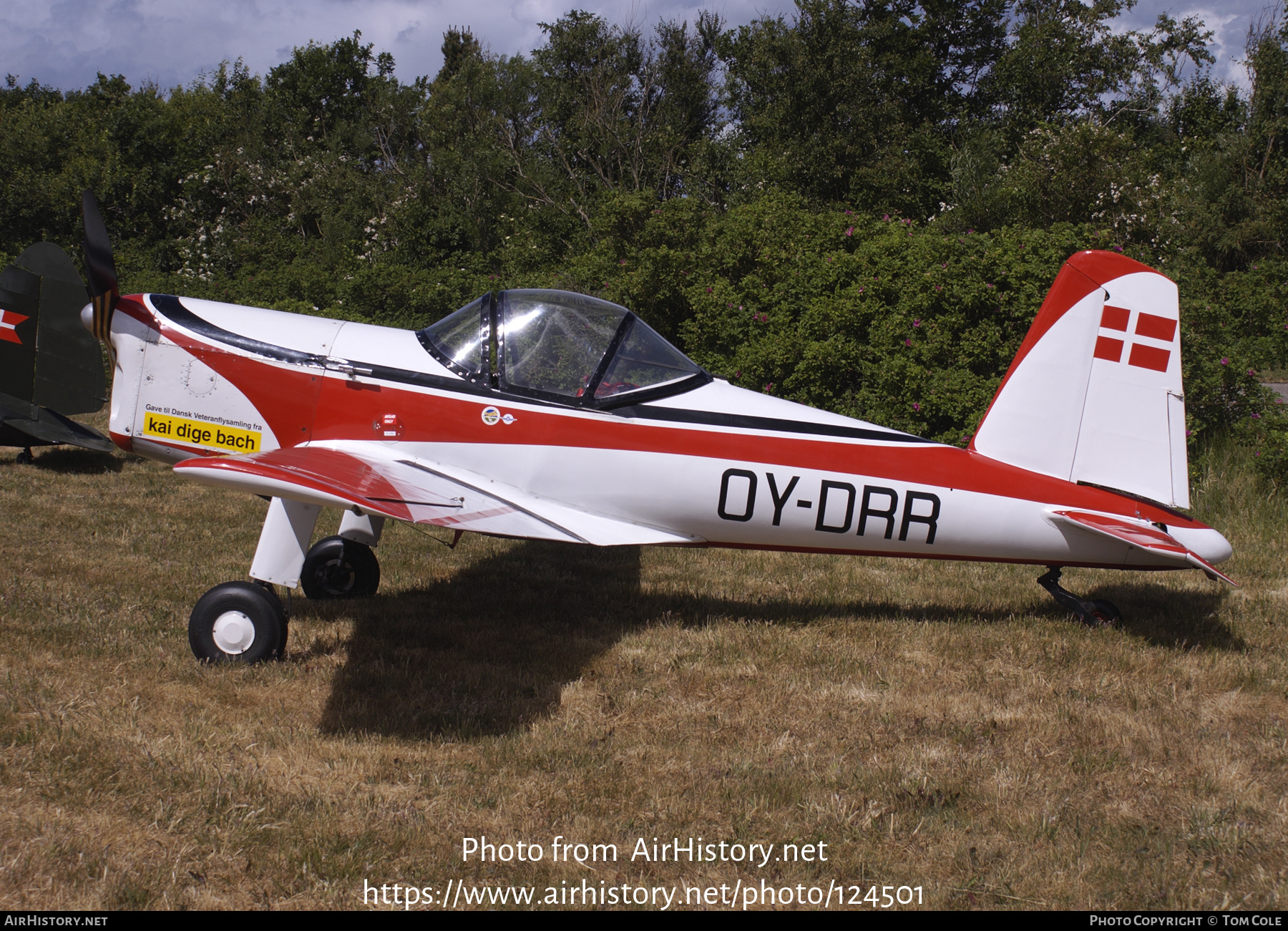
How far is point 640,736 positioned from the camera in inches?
152

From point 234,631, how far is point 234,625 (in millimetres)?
29

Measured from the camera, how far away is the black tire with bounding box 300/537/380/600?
569cm

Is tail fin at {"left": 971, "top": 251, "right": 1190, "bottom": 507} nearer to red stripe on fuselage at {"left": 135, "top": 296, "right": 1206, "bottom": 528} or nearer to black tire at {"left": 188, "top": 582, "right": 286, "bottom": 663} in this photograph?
red stripe on fuselage at {"left": 135, "top": 296, "right": 1206, "bottom": 528}

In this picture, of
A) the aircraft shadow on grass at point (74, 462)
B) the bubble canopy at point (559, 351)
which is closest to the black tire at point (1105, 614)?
the bubble canopy at point (559, 351)

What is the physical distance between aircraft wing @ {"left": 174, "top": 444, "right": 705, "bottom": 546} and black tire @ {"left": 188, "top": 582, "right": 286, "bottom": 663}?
69 centimetres

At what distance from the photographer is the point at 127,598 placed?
5195 millimetres

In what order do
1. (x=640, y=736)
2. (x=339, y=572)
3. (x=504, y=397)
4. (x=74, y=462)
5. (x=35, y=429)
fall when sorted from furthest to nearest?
(x=74, y=462) → (x=35, y=429) → (x=339, y=572) → (x=504, y=397) → (x=640, y=736)

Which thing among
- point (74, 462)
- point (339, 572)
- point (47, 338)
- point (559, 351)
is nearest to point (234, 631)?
point (339, 572)

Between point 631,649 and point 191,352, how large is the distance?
9.87ft

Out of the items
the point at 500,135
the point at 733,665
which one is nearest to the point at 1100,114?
the point at 500,135

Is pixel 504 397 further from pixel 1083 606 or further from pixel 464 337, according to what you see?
pixel 1083 606

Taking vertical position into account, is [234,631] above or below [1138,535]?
below

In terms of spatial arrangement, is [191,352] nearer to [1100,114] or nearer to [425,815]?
[425,815]
